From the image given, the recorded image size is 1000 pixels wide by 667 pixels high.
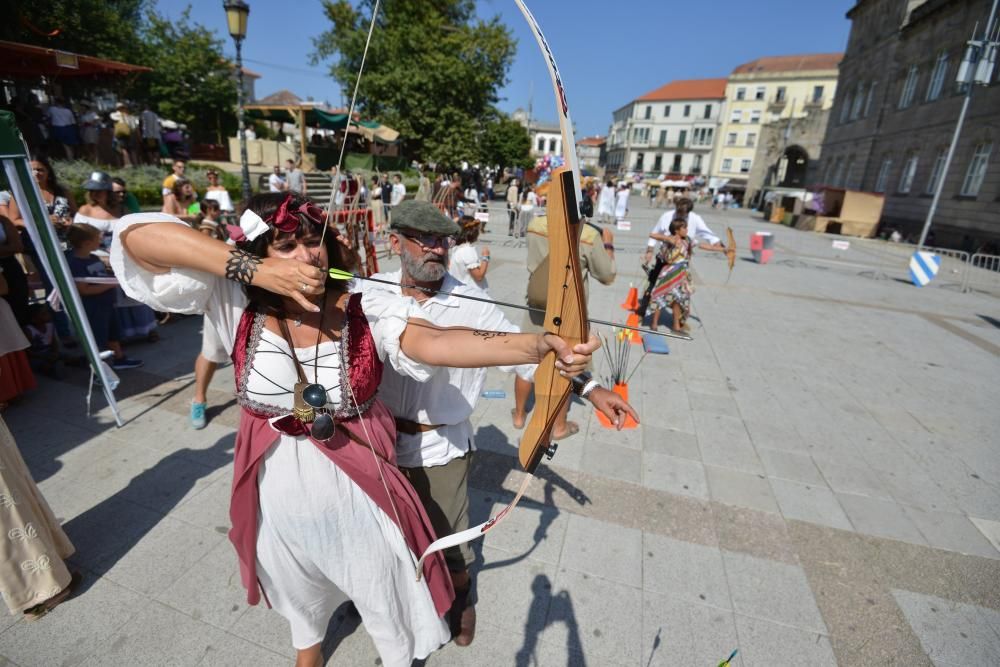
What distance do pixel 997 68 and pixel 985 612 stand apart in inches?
1108

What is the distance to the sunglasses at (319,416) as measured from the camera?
1472 mm

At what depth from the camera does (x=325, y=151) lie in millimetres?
24797

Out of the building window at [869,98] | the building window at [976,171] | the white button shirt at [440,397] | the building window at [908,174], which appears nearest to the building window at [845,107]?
the building window at [869,98]

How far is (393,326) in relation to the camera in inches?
62.0

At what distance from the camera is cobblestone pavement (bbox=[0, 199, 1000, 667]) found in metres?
2.29

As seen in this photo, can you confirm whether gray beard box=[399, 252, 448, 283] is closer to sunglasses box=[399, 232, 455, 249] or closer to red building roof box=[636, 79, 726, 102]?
sunglasses box=[399, 232, 455, 249]

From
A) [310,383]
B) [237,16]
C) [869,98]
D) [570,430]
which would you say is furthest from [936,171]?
[310,383]

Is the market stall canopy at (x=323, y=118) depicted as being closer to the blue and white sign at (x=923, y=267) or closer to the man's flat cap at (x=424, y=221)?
the man's flat cap at (x=424, y=221)

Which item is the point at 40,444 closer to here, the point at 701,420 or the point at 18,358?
the point at 18,358

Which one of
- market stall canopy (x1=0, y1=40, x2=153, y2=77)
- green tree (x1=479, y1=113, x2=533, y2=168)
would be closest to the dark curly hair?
market stall canopy (x1=0, y1=40, x2=153, y2=77)

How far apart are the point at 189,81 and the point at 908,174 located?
43240 millimetres

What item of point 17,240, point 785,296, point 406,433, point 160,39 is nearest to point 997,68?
point 785,296

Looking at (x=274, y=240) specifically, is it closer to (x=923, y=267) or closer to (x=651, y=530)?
(x=651, y=530)

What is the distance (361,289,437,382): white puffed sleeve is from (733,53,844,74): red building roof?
249 ft
